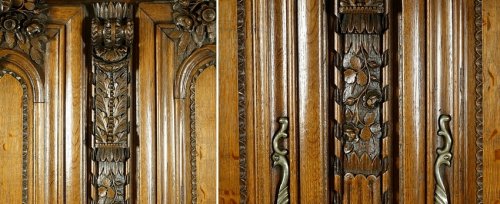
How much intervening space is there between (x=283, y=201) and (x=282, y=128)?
168mm

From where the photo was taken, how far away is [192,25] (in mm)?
1826

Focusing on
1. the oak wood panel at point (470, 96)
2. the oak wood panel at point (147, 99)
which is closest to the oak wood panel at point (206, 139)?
the oak wood panel at point (147, 99)

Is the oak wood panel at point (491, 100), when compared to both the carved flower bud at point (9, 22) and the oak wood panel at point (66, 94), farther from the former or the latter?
the carved flower bud at point (9, 22)

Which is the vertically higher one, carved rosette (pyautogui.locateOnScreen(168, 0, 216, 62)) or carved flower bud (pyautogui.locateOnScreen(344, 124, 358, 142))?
carved rosette (pyautogui.locateOnScreen(168, 0, 216, 62))

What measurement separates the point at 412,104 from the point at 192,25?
606 mm

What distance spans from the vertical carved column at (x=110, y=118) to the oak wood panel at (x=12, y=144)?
19 cm

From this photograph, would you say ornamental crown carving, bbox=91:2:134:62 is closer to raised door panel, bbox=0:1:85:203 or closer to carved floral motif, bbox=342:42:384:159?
raised door panel, bbox=0:1:85:203

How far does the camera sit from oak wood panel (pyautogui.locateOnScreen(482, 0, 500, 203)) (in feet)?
5.16

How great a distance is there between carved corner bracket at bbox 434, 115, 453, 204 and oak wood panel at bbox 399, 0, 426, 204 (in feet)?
0.10

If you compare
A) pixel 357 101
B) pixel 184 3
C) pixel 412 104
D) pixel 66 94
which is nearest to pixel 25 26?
pixel 66 94

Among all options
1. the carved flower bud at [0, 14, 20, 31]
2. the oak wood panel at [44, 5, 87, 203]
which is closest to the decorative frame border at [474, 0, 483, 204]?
the oak wood panel at [44, 5, 87, 203]

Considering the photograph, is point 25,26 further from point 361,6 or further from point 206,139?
point 361,6

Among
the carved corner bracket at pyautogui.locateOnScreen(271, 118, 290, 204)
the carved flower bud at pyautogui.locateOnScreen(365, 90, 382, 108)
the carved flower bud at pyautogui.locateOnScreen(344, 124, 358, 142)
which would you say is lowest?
the carved corner bracket at pyautogui.locateOnScreen(271, 118, 290, 204)

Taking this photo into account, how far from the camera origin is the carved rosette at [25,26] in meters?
1.79
